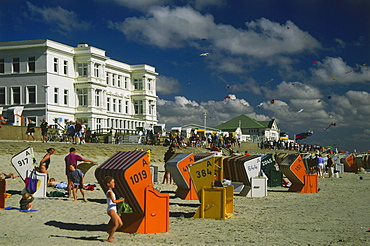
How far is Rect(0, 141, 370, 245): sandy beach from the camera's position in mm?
8750

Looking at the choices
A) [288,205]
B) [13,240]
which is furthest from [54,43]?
[13,240]

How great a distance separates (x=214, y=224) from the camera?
10742mm

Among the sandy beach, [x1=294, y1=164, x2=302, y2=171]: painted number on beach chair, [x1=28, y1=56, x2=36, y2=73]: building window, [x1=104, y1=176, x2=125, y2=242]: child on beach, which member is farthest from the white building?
[x1=104, y1=176, x2=125, y2=242]: child on beach

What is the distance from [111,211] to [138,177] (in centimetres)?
87

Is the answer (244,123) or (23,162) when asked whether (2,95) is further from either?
(244,123)

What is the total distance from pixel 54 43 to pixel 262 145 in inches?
1225

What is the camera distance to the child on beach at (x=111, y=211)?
8.48 metres

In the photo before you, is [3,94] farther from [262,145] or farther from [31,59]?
[262,145]

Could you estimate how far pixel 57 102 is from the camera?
54.6 m

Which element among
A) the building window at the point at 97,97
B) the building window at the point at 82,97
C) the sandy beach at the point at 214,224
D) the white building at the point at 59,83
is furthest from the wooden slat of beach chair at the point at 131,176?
the building window at the point at 97,97

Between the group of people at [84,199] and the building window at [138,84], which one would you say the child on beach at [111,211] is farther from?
the building window at [138,84]

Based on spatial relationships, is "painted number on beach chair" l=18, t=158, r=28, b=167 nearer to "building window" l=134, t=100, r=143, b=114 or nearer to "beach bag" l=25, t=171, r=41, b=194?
"beach bag" l=25, t=171, r=41, b=194

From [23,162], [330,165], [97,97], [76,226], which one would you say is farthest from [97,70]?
[76,226]

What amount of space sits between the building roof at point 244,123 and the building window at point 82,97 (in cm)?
7435
